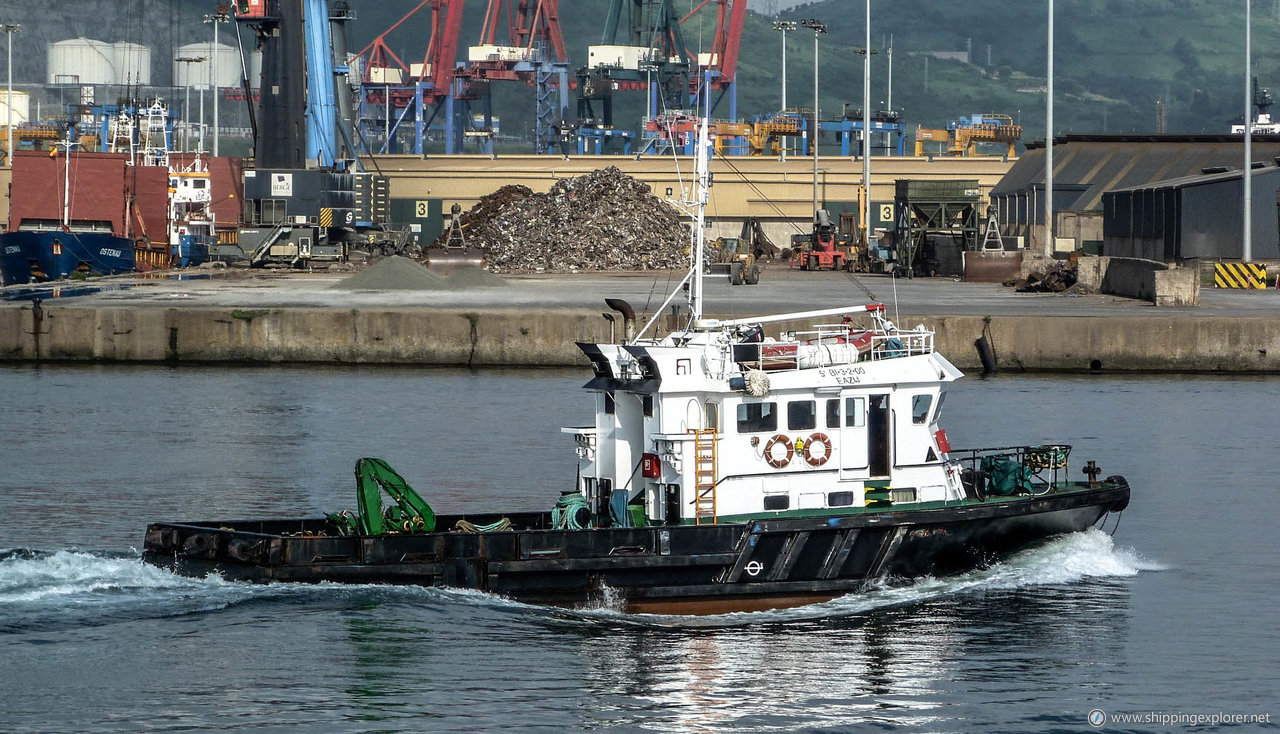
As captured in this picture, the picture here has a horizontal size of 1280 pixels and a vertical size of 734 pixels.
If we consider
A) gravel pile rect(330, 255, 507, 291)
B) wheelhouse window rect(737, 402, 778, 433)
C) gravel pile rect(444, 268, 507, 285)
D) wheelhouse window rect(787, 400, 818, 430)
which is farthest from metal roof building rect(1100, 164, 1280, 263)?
wheelhouse window rect(737, 402, 778, 433)

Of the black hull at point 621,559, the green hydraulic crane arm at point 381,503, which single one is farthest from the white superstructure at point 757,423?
the green hydraulic crane arm at point 381,503

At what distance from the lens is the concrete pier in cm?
4225

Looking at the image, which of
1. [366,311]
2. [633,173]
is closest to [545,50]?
[633,173]

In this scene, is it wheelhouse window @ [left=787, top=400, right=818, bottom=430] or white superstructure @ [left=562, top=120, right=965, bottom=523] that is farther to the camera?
wheelhouse window @ [left=787, top=400, right=818, bottom=430]

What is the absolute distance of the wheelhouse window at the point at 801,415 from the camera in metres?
19.4

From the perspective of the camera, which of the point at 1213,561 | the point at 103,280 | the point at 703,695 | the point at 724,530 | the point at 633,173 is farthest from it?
the point at 633,173

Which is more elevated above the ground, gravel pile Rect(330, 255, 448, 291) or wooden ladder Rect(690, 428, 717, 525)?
gravel pile Rect(330, 255, 448, 291)

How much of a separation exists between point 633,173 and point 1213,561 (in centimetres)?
8584

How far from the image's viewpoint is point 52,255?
216ft

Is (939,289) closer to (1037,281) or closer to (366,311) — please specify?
(1037,281)

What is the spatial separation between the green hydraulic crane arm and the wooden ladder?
343 cm

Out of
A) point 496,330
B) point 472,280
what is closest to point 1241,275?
point 472,280

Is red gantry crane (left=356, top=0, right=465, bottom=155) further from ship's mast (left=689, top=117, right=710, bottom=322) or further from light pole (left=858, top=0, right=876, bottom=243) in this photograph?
ship's mast (left=689, top=117, right=710, bottom=322)

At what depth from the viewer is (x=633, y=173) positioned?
106 metres
